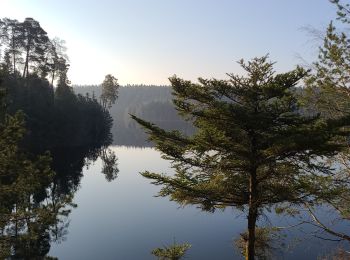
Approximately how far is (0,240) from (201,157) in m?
6.42

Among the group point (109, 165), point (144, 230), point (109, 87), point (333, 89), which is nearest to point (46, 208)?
point (333, 89)

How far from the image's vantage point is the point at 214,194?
38.0ft

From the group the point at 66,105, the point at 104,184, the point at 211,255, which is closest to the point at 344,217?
the point at 211,255

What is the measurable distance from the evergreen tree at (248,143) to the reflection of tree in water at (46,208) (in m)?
3.32

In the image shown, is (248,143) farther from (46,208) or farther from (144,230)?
(144,230)

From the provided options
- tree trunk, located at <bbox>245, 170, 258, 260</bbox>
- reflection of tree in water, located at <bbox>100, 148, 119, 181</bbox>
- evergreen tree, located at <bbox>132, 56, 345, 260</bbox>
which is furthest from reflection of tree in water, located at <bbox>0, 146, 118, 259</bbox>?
tree trunk, located at <bbox>245, 170, 258, 260</bbox>

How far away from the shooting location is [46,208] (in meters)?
11.9

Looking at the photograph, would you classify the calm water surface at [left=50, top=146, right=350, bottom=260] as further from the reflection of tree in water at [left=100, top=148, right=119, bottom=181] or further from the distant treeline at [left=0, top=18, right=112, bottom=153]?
the distant treeline at [left=0, top=18, right=112, bottom=153]

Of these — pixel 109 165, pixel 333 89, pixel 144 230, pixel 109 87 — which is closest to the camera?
pixel 333 89

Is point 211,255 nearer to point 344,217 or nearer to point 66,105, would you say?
point 344,217

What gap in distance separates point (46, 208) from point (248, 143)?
6.42 m

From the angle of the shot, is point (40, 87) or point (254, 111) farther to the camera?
point (40, 87)

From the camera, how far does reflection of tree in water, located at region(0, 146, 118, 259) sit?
1155 cm

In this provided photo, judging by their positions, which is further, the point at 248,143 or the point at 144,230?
the point at 144,230
